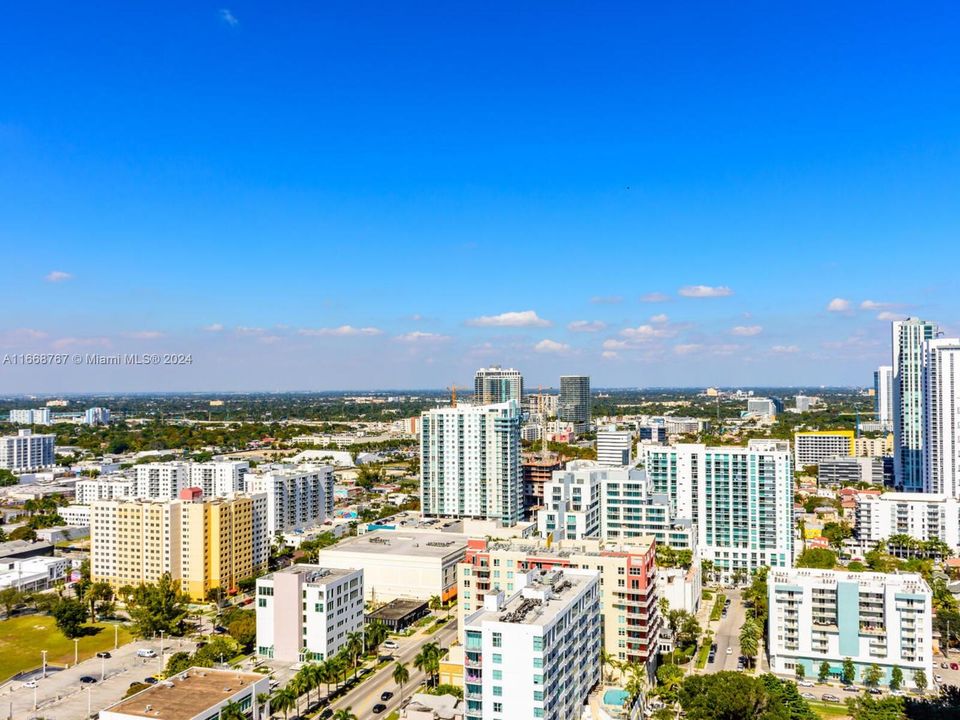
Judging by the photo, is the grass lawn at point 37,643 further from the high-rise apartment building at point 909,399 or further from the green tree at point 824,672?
the high-rise apartment building at point 909,399

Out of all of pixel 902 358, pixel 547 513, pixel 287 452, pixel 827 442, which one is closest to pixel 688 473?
pixel 547 513

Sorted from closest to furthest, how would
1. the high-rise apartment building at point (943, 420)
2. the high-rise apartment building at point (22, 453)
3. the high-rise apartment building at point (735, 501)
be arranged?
the high-rise apartment building at point (735, 501)
the high-rise apartment building at point (943, 420)
the high-rise apartment building at point (22, 453)

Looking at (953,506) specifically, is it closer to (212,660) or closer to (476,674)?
(476,674)

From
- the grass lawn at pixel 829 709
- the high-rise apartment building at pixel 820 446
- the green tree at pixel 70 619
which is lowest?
the grass lawn at pixel 829 709

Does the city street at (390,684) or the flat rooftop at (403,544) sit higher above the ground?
Answer: the flat rooftop at (403,544)

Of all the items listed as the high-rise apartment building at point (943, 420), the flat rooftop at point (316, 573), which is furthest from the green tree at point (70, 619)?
the high-rise apartment building at point (943, 420)
